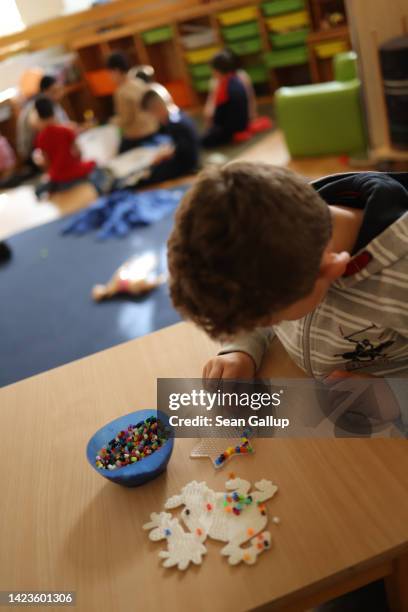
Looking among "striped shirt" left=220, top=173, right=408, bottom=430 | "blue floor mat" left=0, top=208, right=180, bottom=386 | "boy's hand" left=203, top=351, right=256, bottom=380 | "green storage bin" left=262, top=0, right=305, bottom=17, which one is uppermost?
"green storage bin" left=262, top=0, right=305, bottom=17

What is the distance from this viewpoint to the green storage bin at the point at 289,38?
4.51m

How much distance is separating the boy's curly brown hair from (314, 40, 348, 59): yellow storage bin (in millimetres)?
4048

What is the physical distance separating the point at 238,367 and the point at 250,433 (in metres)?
0.12

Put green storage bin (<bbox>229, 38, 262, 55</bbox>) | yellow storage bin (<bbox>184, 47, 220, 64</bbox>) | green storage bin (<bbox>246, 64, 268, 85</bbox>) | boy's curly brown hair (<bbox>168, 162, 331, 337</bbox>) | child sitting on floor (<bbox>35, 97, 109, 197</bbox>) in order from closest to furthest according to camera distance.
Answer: boy's curly brown hair (<bbox>168, 162, 331, 337</bbox>)
child sitting on floor (<bbox>35, 97, 109, 197</bbox>)
green storage bin (<bbox>229, 38, 262, 55</bbox>)
green storage bin (<bbox>246, 64, 268, 85</bbox>)
yellow storage bin (<bbox>184, 47, 220, 64</bbox>)

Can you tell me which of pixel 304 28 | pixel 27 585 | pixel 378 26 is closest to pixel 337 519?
pixel 27 585

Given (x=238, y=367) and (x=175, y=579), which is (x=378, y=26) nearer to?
(x=238, y=367)

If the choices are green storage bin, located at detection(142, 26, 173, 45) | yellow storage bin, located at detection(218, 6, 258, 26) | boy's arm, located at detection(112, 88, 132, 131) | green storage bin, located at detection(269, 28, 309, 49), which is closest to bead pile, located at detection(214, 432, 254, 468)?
boy's arm, located at detection(112, 88, 132, 131)

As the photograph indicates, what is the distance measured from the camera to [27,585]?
760 millimetres

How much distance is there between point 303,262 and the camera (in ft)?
2.24

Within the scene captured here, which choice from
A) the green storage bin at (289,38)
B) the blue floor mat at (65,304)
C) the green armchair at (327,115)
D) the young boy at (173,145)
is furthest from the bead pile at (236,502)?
the green storage bin at (289,38)

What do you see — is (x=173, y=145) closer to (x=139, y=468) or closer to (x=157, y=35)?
(x=157, y=35)

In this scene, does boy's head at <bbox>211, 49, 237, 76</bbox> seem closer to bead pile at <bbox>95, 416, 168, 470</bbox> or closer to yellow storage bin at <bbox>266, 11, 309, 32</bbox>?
yellow storage bin at <bbox>266, 11, 309, 32</bbox>

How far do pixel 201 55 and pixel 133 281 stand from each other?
10.8 feet

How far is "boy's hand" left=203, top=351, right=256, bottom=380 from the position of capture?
38.1 inches
